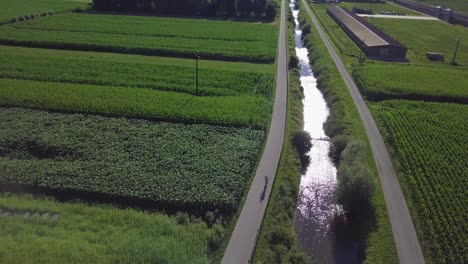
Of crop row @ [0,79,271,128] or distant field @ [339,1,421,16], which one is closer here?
crop row @ [0,79,271,128]

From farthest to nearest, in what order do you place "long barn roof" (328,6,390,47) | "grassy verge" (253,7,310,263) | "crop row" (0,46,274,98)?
1. "long barn roof" (328,6,390,47)
2. "crop row" (0,46,274,98)
3. "grassy verge" (253,7,310,263)

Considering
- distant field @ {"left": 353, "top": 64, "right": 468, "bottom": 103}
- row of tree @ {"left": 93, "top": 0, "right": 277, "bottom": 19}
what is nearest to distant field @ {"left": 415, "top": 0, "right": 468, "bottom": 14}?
row of tree @ {"left": 93, "top": 0, "right": 277, "bottom": 19}

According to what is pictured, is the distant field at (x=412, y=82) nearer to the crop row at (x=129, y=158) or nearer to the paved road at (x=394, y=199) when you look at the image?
the paved road at (x=394, y=199)

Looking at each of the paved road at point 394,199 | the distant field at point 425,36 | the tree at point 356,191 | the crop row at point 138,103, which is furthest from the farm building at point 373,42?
the tree at point 356,191

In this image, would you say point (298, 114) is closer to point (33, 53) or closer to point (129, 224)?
point (129, 224)

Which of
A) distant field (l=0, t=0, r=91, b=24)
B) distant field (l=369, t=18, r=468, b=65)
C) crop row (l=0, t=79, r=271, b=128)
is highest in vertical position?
distant field (l=0, t=0, r=91, b=24)

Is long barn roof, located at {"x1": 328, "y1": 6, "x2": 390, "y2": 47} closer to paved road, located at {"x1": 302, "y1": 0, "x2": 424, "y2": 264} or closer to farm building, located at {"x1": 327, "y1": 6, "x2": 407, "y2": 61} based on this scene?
farm building, located at {"x1": 327, "y1": 6, "x2": 407, "y2": 61}

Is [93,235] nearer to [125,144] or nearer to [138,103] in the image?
[125,144]
